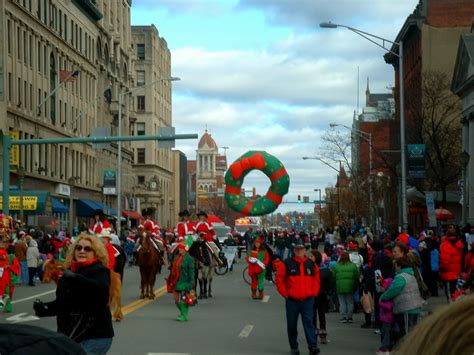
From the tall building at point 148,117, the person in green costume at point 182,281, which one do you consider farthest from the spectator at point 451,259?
the tall building at point 148,117

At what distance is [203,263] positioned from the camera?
89.7 feet

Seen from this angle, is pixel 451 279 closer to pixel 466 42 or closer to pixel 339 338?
pixel 339 338

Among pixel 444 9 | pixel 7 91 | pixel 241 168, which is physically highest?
pixel 444 9

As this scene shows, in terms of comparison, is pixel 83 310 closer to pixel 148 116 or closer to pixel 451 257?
pixel 451 257

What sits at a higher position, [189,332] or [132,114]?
[132,114]

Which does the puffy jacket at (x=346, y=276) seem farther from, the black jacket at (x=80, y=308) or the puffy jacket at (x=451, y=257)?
the black jacket at (x=80, y=308)

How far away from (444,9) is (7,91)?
122 ft

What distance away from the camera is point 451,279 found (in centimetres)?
2384

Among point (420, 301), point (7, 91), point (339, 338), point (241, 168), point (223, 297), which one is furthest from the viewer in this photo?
point (7, 91)

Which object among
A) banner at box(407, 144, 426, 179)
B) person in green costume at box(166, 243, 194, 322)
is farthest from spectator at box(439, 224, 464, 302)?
banner at box(407, 144, 426, 179)

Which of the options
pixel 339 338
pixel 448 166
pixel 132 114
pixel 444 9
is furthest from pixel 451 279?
pixel 132 114

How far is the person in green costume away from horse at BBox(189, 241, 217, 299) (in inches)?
144

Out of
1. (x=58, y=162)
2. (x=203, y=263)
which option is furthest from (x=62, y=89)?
(x=203, y=263)

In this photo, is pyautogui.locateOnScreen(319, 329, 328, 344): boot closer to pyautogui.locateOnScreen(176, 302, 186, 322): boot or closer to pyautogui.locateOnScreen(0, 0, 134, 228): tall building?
pyautogui.locateOnScreen(176, 302, 186, 322): boot
